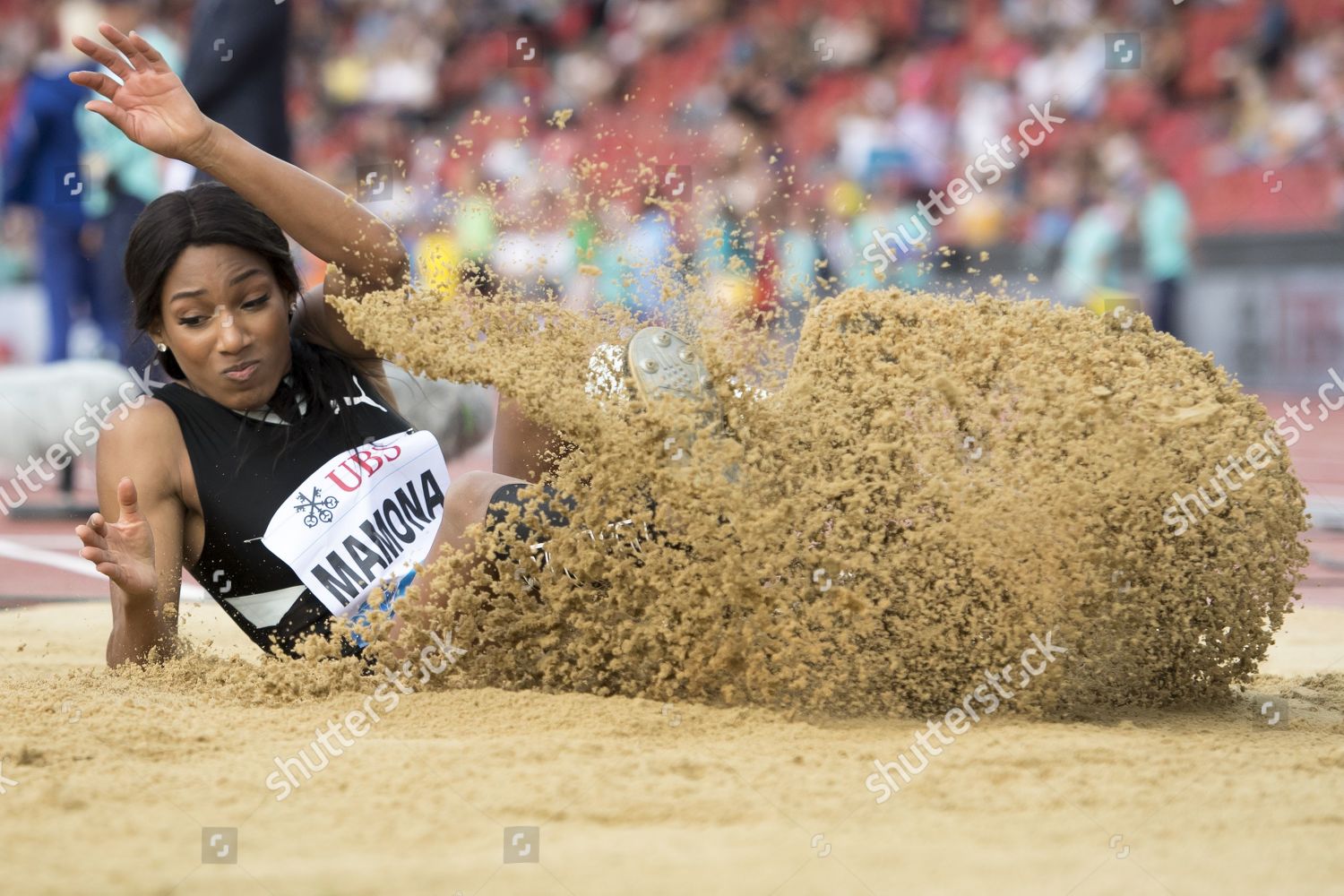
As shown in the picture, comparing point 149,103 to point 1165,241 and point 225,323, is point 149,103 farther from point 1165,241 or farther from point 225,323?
point 1165,241

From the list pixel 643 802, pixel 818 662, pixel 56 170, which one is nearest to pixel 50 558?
pixel 56 170

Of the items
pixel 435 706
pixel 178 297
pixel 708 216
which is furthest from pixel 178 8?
pixel 435 706

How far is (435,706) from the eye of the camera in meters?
2.86

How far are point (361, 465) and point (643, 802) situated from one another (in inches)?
52.0

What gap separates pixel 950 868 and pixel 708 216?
864 centimetres

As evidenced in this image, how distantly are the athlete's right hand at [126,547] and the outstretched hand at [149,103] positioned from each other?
0.73 meters

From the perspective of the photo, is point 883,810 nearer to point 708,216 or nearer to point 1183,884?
point 1183,884

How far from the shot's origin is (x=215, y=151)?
303 centimetres

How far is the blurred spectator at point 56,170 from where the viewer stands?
8.53 m

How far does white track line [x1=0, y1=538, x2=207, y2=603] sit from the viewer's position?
6.05 metres

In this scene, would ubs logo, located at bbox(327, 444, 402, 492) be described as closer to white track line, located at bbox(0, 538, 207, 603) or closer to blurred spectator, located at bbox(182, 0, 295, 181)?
white track line, located at bbox(0, 538, 207, 603)

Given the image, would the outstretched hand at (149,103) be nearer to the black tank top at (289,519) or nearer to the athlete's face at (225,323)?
the athlete's face at (225,323)

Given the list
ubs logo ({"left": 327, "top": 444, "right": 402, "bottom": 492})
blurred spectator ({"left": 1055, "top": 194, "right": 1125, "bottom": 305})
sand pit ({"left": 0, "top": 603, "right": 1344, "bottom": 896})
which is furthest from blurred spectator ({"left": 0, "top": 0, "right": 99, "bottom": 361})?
blurred spectator ({"left": 1055, "top": 194, "right": 1125, "bottom": 305})

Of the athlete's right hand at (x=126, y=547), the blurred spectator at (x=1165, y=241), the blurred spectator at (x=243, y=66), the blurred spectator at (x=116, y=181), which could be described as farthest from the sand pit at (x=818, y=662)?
the blurred spectator at (x=1165, y=241)
